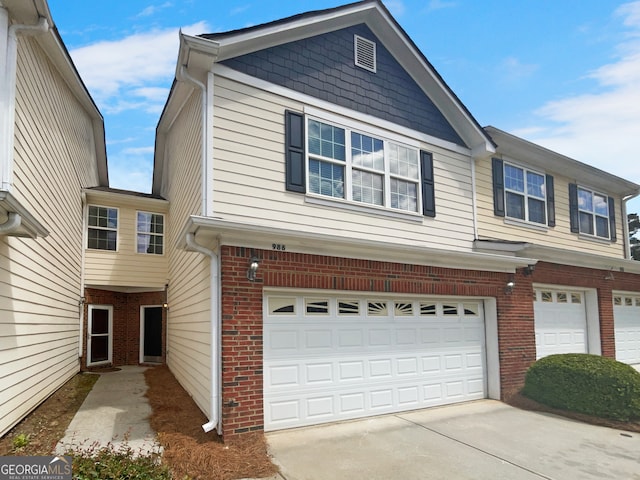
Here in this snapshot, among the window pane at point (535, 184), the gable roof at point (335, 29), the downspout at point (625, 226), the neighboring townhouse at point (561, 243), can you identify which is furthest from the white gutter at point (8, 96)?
the downspout at point (625, 226)

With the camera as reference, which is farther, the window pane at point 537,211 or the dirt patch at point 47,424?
the window pane at point 537,211

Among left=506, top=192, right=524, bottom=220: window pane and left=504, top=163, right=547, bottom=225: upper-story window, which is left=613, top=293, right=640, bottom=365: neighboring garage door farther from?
left=506, top=192, right=524, bottom=220: window pane

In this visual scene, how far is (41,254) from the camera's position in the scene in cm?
808

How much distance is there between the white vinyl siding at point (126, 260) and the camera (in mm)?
13117

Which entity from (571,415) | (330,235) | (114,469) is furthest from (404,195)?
(114,469)

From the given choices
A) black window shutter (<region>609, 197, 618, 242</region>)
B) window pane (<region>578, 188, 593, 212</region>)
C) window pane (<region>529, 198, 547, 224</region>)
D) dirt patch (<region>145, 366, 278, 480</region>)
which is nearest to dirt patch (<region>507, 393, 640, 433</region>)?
window pane (<region>529, 198, 547, 224</region>)

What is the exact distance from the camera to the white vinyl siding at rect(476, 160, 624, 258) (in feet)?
35.7

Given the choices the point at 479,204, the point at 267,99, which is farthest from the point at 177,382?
the point at 479,204

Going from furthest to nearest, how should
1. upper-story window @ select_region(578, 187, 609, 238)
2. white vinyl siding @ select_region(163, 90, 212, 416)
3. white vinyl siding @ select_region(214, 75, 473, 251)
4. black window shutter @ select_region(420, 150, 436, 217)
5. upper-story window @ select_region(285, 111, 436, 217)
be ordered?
1. upper-story window @ select_region(578, 187, 609, 238)
2. black window shutter @ select_region(420, 150, 436, 217)
3. upper-story window @ select_region(285, 111, 436, 217)
4. white vinyl siding @ select_region(163, 90, 212, 416)
5. white vinyl siding @ select_region(214, 75, 473, 251)

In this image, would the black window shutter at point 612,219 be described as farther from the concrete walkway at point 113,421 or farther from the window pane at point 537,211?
the concrete walkway at point 113,421

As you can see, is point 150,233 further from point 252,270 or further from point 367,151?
point 252,270

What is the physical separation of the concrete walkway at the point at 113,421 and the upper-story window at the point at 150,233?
448cm

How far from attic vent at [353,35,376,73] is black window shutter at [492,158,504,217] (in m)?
3.99

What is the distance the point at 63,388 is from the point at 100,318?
176 inches
